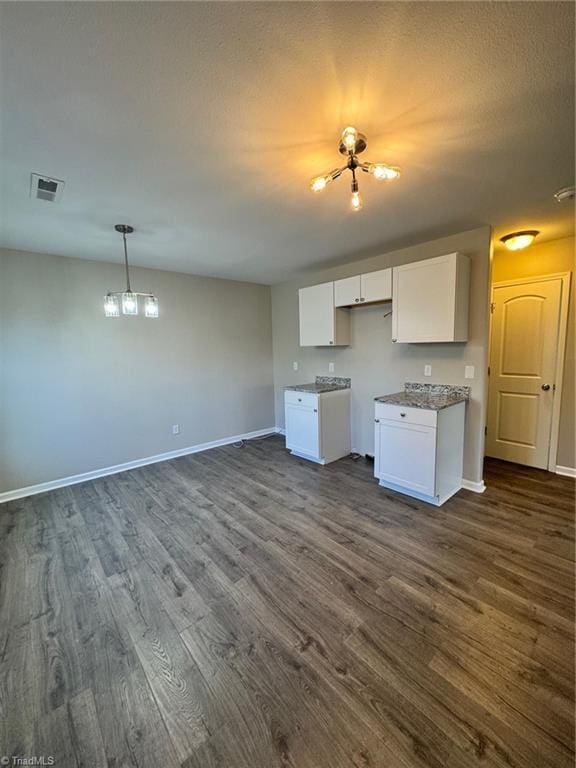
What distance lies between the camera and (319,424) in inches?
142

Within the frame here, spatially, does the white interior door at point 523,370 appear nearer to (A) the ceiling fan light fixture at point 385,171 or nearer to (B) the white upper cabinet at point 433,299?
(B) the white upper cabinet at point 433,299

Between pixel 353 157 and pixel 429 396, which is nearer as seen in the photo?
pixel 353 157

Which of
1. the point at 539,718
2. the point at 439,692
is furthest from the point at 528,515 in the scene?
the point at 439,692

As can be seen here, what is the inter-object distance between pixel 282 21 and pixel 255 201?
46.9 inches

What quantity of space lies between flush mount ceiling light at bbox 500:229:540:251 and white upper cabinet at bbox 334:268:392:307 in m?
1.14

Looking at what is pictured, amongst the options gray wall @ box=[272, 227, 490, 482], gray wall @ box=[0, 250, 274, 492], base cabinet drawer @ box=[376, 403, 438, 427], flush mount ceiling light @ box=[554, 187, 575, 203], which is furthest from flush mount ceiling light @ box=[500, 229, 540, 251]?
gray wall @ box=[0, 250, 274, 492]

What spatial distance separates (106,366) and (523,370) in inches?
190

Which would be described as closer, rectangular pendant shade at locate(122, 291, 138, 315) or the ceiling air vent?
the ceiling air vent

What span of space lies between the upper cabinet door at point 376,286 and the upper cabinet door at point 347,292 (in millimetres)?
65

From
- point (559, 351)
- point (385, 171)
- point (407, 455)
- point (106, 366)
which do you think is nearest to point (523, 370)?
point (559, 351)

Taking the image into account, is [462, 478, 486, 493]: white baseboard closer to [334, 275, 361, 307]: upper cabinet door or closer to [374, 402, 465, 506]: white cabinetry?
[374, 402, 465, 506]: white cabinetry

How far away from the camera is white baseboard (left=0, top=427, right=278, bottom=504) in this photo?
306cm

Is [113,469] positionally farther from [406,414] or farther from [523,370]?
[523,370]

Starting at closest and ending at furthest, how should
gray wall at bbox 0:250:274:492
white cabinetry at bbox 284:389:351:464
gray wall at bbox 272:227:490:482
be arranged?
1. gray wall at bbox 272:227:490:482
2. gray wall at bbox 0:250:274:492
3. white cabinetry at bbox 284:389:351:464
